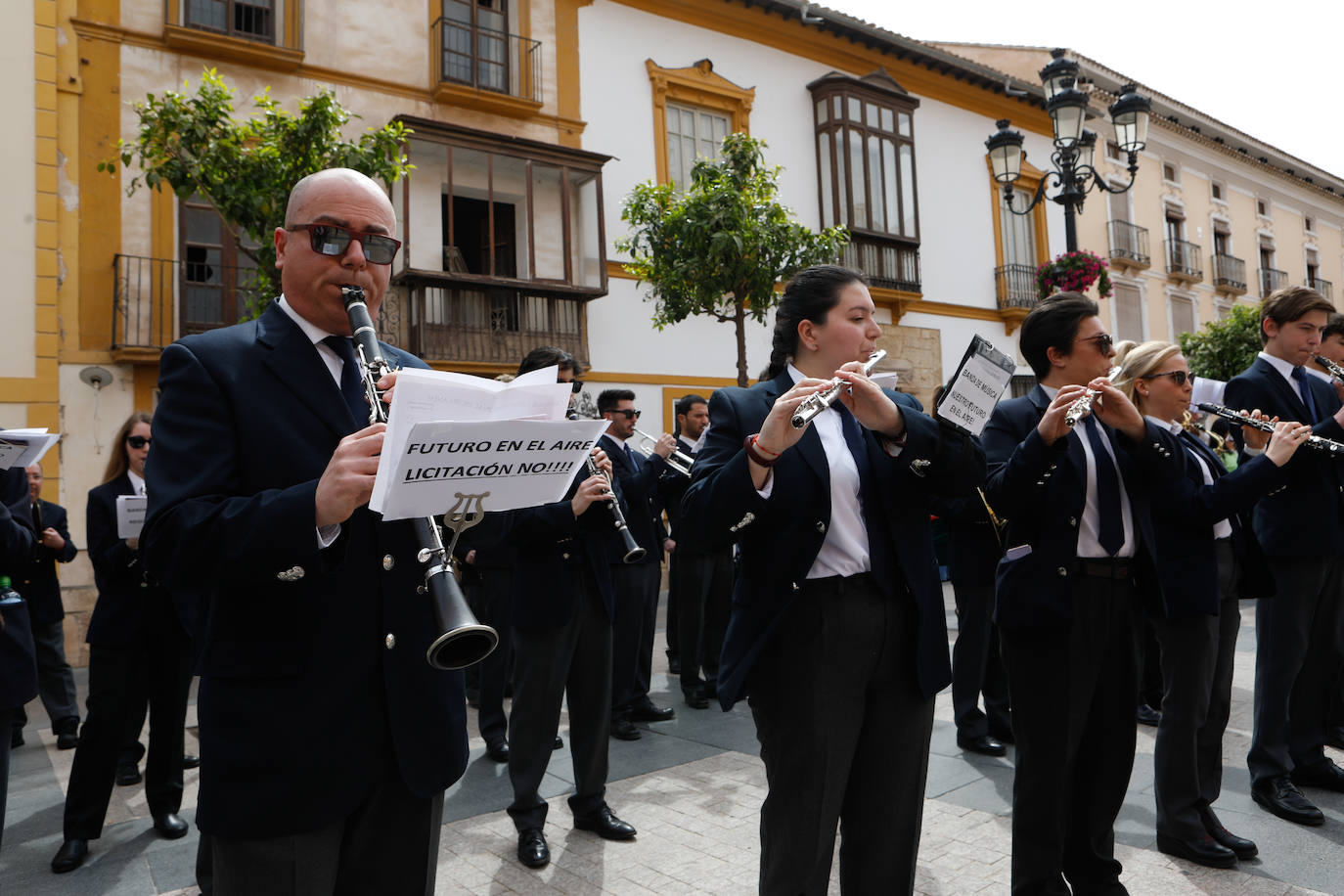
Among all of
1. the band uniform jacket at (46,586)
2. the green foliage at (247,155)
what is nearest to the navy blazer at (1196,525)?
the band uniform jacket at (46,586)

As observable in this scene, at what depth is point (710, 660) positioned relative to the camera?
306 inches

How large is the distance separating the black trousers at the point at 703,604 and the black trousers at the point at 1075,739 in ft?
13.9

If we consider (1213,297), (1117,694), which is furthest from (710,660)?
(1213,297)

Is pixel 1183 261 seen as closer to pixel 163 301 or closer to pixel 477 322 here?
pixel 477 322

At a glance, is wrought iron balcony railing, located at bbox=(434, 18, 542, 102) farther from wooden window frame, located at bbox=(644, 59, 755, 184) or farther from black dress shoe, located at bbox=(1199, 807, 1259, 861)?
black dress shoe, located at bbox=(1199, 807, 1259, 861)

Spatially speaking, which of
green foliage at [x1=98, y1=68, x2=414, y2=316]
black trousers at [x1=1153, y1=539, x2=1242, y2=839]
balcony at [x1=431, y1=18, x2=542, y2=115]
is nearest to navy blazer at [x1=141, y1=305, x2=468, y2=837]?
black trousers at [x1=1153, y1=539, x2=1242, y2=839]

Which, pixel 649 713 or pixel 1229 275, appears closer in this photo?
pixel 649 713

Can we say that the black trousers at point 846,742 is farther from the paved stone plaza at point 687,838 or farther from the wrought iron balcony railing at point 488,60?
the wrought iron balcony railing at point 488,60

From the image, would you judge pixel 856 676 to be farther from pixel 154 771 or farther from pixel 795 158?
pixel 795 158

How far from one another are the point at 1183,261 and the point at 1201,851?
85.2 feet

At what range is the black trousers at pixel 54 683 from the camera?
679 cm

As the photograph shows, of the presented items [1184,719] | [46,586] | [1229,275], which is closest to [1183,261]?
[1229,275]

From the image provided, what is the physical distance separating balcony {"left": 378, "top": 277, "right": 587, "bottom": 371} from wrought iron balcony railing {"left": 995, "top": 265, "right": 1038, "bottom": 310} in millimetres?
10397

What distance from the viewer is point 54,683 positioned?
6887 mm
